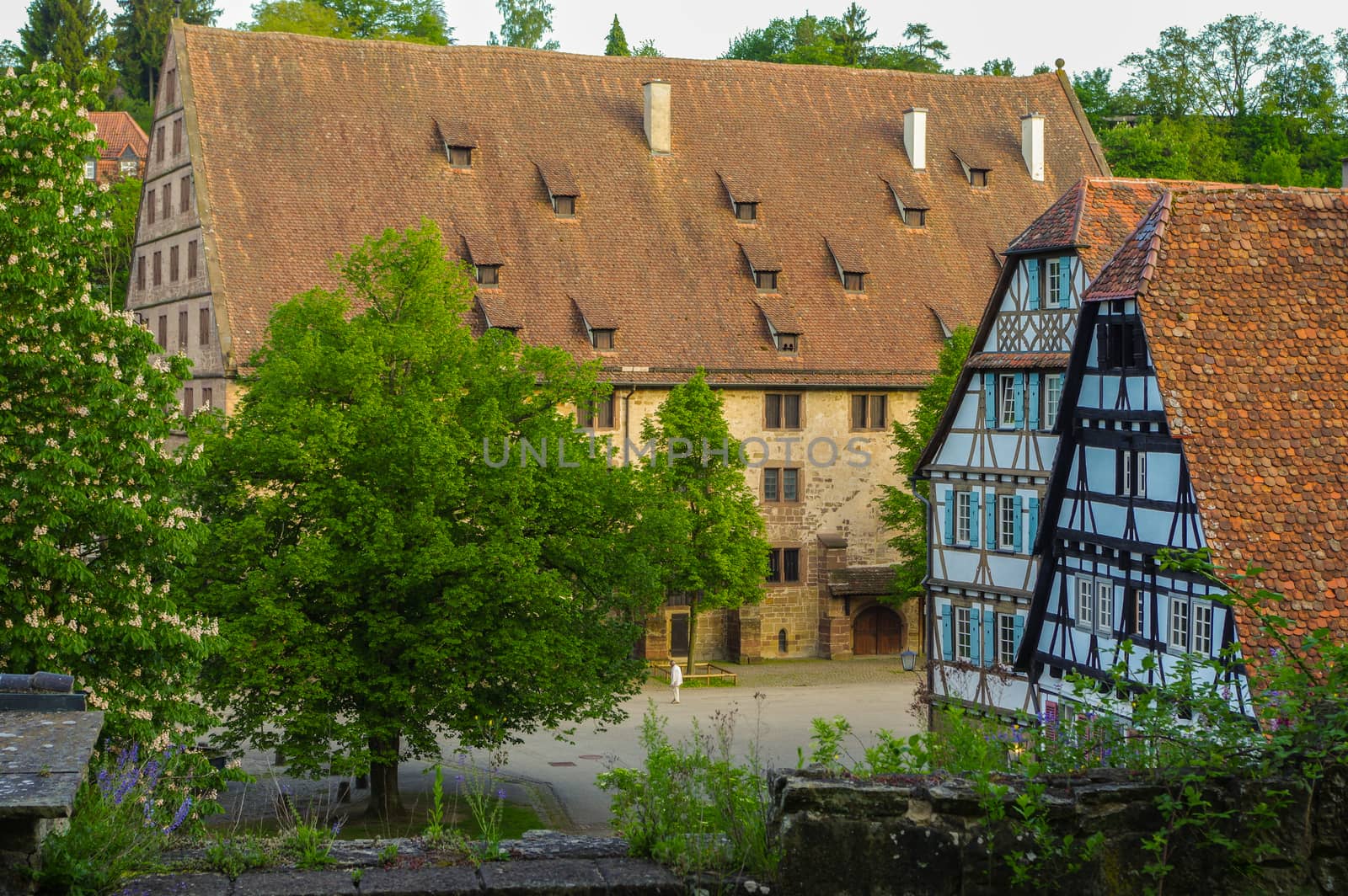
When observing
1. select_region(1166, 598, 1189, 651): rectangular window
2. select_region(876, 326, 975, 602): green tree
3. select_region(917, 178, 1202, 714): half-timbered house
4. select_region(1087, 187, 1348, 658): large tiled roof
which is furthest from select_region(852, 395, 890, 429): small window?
select_region(1166, 598, 1189, 651): rectangular window

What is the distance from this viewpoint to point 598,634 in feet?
90.9

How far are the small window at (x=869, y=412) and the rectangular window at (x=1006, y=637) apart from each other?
16.2m

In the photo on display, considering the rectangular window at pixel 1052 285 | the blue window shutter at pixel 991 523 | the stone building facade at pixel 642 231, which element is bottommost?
the blue window shutter at pixel 991 523

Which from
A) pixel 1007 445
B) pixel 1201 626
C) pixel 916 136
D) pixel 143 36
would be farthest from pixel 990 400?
pixel 143 36

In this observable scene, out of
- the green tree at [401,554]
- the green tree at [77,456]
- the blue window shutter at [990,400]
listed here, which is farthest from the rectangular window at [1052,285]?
the green tree at [77,456]

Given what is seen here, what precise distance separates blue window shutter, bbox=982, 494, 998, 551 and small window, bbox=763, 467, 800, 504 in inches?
591

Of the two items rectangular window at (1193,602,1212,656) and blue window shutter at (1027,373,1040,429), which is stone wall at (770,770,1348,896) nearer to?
rectangular window at (1193,602,1212,656)

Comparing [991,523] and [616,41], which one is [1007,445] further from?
[616,41]

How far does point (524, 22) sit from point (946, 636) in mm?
59243

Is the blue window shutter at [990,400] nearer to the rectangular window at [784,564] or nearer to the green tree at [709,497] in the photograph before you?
the green tree at [709,497]

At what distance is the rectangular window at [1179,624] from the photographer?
23.3 metres

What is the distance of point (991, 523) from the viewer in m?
30.0

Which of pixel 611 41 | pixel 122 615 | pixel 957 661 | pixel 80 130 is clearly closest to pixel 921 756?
pixel 122 615

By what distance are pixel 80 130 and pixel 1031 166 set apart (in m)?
36.8
